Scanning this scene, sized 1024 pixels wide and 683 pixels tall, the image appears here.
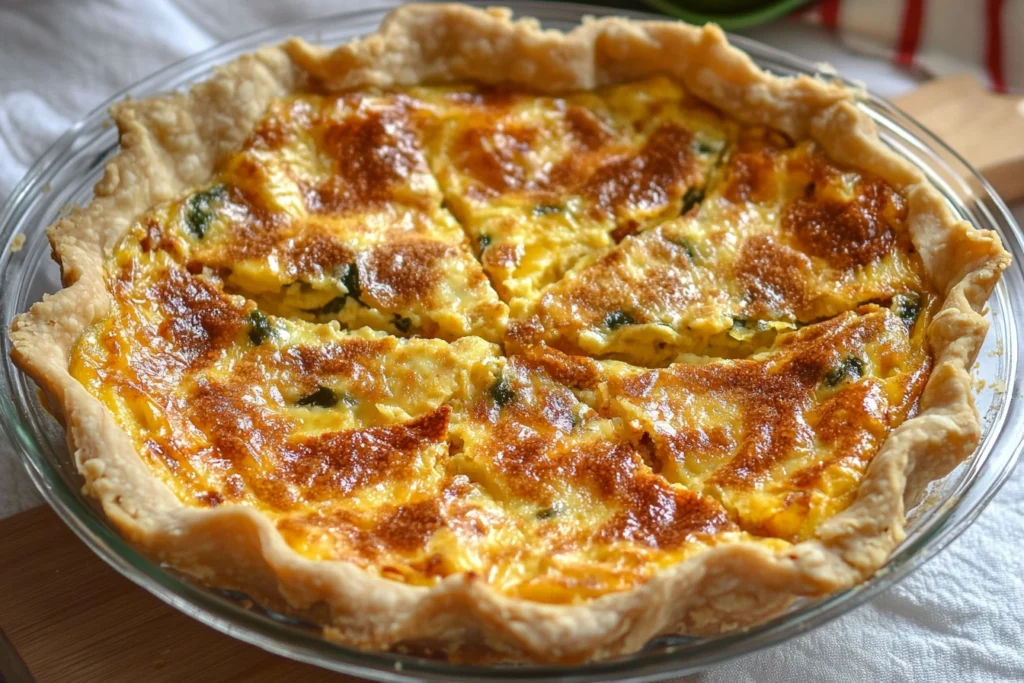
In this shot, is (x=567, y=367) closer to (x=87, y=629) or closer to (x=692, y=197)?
(x=692, y=197)

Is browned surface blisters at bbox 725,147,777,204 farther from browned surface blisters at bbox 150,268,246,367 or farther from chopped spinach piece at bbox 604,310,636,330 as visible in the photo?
browned surface blisters at bbox 150,268,246,367

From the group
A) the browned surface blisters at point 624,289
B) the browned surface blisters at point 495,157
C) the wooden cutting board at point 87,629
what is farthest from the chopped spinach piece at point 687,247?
the wooden cutting board at point 87,629

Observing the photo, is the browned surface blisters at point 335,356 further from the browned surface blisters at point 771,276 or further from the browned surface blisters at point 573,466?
the browned surface blisters at point 771,276

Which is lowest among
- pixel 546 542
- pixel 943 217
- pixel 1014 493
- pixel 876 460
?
pixel 1014 493

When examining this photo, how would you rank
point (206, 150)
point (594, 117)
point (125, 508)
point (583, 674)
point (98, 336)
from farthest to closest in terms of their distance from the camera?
point (594, 117)
point (206, 150)
point (98, 336)
point (125, 508)
point (583, 674)

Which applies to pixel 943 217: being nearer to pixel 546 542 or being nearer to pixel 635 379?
pixel 635 379

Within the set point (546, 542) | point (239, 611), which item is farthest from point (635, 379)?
point (239, 611)

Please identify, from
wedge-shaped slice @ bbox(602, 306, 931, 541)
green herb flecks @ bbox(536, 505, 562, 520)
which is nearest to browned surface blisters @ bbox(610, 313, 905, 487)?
wedge-shaped slice @ bbox(602, 306, 931, 541)
